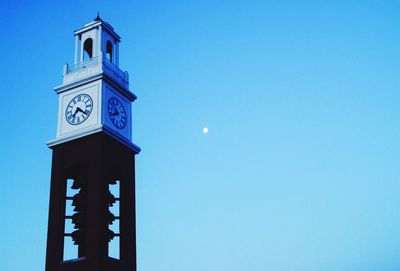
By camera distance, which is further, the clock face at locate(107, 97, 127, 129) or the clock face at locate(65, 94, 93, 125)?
the clock face at locate(107, 97, 127, 129)

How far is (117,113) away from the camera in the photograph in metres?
26.0

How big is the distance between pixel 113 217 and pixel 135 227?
4.96 feet

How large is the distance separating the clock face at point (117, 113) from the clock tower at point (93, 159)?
49 mm

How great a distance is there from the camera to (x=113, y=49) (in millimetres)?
28203

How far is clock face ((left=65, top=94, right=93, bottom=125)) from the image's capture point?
987 inches

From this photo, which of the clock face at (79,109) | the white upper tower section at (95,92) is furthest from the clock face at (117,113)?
the clock face at (79,109)

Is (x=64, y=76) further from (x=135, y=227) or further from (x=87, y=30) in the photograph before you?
(x=135, y=227)

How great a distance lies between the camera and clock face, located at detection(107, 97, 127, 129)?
25.5m

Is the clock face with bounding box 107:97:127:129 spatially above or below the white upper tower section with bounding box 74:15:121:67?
below

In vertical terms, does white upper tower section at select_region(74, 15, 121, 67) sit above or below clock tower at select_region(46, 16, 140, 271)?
above

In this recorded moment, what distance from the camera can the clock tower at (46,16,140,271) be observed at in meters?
22.6

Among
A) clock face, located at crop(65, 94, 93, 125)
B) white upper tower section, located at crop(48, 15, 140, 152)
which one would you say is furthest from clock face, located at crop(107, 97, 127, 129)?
clock face, located at crop(65, 94, 93, 125)

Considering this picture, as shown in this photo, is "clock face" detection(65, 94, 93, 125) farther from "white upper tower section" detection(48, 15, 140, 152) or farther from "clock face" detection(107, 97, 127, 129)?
"clock face" detection(107, 97, 127, 129)

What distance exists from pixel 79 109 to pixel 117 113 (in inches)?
70.7
